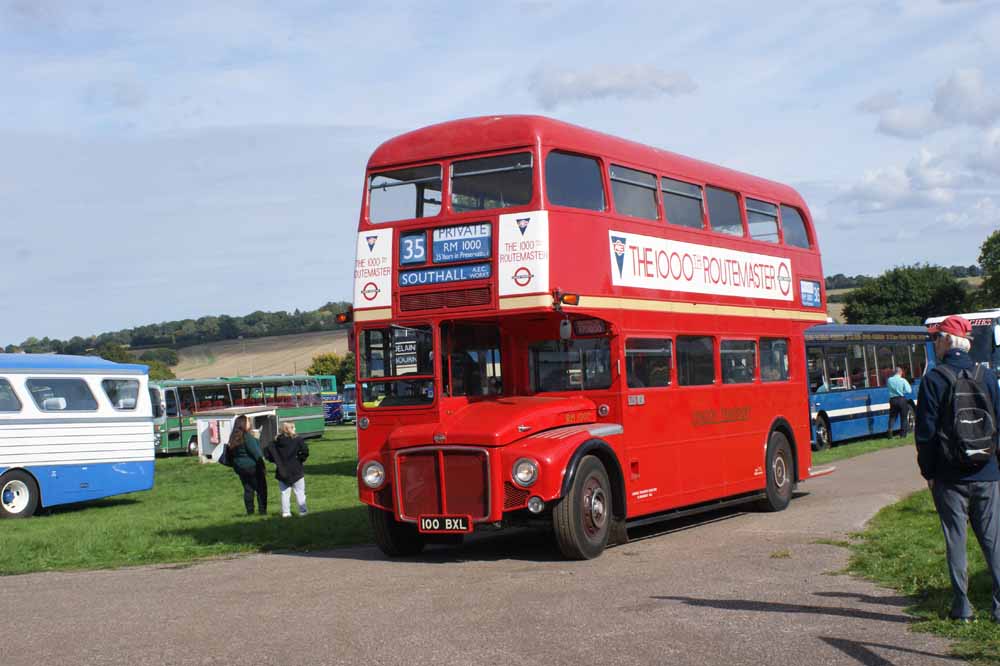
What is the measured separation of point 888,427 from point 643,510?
848 inches

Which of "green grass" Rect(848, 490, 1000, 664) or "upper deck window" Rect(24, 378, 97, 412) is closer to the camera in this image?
"green grass" Rect(848, 490, 1000, 664)

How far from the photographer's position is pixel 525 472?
1220 cm

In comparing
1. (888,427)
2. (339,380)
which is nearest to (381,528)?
(888,427)

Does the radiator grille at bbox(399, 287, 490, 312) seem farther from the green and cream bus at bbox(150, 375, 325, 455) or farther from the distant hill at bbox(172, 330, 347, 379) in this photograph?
the distant hill at bbox(172, 330, 347, 379)

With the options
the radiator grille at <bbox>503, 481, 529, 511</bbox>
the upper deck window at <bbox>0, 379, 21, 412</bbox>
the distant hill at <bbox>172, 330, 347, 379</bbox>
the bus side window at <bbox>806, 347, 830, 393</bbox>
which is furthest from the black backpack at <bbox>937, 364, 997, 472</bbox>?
the distant hill at <bbox>172, 330, 347, 379</bbox>

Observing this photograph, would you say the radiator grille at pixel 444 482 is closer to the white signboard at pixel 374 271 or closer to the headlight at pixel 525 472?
the headlight at pixel 525 472

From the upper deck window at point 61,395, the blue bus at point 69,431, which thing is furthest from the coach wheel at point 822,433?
the upper deck window at point 61,395

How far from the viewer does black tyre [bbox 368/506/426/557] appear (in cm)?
1336

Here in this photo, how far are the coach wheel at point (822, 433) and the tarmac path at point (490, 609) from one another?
1561 cm

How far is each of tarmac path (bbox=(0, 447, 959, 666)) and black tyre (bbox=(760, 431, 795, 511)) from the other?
2960mm

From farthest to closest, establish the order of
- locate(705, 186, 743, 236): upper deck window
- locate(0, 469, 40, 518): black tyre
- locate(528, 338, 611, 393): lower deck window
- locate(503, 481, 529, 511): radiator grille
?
locate(0, 469, 40, 518): black tyre, locate(705, 186, 743, 236): upper deck window, locate(528, 338, 611, 393): lower deck window, locate(503, 481, 529, 511): radiator grille

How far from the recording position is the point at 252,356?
108 metres

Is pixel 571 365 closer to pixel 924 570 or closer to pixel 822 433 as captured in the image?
pixel 924 570

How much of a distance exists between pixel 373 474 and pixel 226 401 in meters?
36.7
